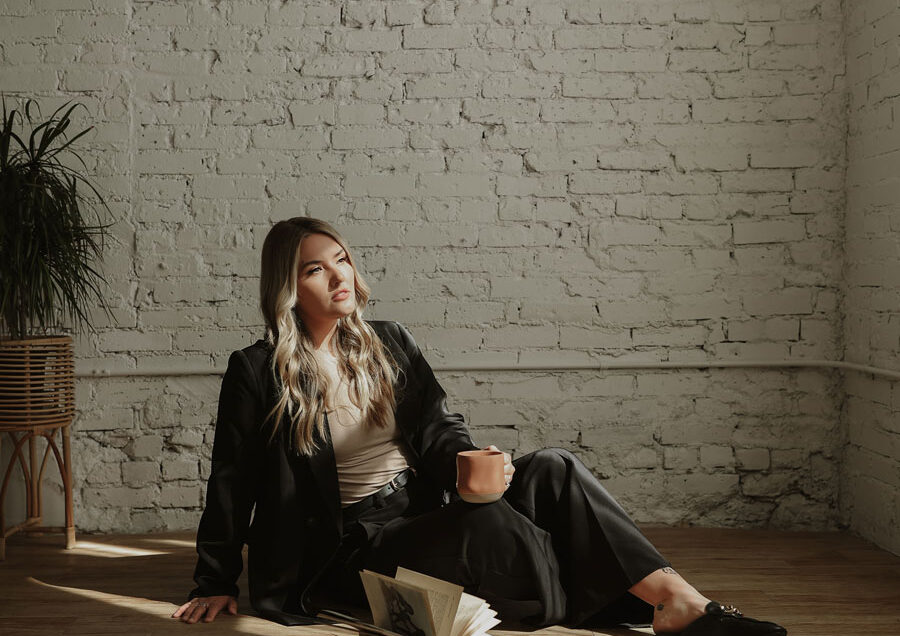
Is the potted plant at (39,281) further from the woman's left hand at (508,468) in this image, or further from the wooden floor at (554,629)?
the woman's left hand at (508,468)

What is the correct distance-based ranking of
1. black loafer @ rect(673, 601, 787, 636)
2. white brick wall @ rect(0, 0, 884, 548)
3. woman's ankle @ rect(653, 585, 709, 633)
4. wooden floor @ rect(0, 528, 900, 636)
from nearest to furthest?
black loafer @ rect(673, 601, 787, 636) → woman's ankle @ rect(653, 585, 709, 633) → wooden floor @ rect(0, 528, 900, 636) → white brick wall @ rect(0, 0, 884, 548)

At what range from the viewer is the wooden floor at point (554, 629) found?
7.93 feet

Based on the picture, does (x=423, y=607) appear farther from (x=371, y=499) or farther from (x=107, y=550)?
(x=107, y=550)

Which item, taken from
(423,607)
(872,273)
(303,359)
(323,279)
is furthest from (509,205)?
(423,607)

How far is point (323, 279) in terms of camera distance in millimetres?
2584

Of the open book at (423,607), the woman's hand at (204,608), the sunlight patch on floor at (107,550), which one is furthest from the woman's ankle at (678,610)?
the sunlight patch on floor at (107,550)

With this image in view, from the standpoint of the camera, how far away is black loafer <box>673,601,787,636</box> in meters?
2.05

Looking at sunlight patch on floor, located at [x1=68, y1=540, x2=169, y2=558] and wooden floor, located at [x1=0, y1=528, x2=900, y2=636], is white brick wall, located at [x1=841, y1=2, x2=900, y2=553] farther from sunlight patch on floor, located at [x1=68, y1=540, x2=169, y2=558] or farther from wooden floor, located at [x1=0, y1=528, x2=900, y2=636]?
sunlight patch on floor, located at [x1=68, y1=540, x2=169, y2=558]

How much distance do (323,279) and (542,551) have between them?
3.17ft

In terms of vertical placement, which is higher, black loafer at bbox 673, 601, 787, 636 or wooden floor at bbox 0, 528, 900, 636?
black loafer at bbox 673, 601, 787, 636

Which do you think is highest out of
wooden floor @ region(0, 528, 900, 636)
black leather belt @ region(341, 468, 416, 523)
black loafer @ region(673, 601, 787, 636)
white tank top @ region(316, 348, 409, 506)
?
white tank top @ region(316, 348, 409, 506)

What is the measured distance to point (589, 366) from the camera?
11.6 ft

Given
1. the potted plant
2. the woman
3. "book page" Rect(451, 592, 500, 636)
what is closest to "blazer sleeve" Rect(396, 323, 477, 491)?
the woman

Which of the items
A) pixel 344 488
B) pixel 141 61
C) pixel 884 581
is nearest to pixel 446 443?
pixel 344 488
